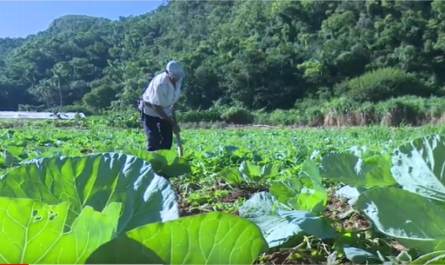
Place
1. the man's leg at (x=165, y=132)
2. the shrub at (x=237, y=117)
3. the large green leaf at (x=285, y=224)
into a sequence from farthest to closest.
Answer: the shrub at (x=237, y=117) → the man's leg at (x=165, y=132) → the large green leaf at (x=285, y=224)

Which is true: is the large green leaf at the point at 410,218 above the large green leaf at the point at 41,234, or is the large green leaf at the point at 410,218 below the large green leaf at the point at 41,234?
below

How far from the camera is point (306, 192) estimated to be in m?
1.21

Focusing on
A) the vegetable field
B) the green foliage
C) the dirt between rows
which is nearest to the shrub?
the green foliage

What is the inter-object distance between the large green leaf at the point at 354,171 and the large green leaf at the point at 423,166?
13 centimetres

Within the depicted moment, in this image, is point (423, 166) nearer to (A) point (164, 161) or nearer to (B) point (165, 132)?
(A) point (164, 161)

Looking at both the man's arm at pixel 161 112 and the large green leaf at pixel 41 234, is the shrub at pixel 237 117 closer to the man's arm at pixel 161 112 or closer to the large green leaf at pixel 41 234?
the man's arm at pixel 161 112

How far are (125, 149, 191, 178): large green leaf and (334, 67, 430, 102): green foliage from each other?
29999mm

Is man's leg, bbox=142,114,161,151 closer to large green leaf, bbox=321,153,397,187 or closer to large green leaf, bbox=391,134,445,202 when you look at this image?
large green leaf, bbox=321,153,397,187

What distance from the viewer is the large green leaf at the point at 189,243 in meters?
0.51

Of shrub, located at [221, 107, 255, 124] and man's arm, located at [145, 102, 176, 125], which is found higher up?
man's arm, located at [145, 102, 176, 125]

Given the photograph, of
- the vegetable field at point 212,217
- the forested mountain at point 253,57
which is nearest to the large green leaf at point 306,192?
the vegetable field at point 212,217

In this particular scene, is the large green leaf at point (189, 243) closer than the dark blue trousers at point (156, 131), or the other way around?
the large green leaf at point (189, 243)

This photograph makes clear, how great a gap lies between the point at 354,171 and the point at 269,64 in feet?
120

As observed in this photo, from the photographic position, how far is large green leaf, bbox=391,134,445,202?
3.00 feet
